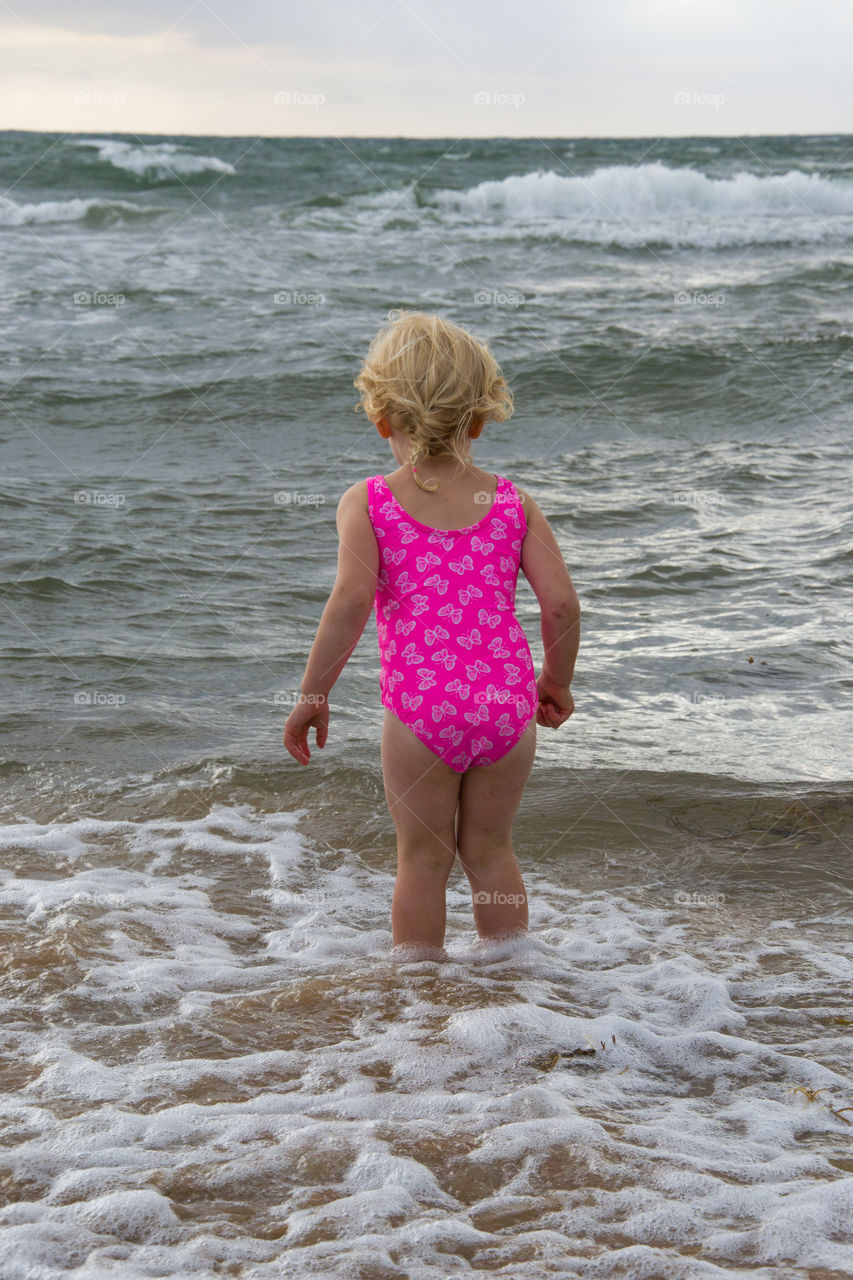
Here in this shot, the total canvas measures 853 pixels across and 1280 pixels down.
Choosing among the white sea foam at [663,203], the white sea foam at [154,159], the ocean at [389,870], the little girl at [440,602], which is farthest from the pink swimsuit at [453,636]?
the white sea foam at [154,159]

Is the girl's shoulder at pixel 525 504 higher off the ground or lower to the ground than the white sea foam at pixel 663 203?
lower

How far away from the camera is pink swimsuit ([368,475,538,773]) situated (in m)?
2.79

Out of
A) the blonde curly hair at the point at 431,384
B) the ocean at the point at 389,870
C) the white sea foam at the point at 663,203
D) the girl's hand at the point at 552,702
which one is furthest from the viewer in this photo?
the white sea foam at the point at 663,203

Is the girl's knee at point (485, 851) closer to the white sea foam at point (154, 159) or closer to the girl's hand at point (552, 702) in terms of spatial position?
the girl's hand at point (552, 702)

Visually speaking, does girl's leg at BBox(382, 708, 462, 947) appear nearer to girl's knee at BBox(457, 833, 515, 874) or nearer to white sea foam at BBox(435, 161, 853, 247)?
girl's knee at BBox(457, 833, 515, 874)

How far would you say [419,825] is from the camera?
2889 mm

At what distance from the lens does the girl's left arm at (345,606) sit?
2.79 m

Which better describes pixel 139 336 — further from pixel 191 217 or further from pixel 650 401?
pixel 191 217

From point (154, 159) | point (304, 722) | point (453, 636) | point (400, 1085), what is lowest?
point (400, 1085)

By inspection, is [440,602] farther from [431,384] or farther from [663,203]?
[663,203]

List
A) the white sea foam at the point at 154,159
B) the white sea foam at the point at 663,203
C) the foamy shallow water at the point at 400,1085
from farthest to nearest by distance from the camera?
1. the white sea foam at the point at 154,159
2. the white sea foam at the point at 663,203
3. the foamy shallow water at the point at 400,1085

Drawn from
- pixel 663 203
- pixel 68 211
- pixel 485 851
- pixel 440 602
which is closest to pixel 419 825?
pixel 485 851

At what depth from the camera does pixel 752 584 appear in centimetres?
655

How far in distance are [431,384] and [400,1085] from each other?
1.57m
